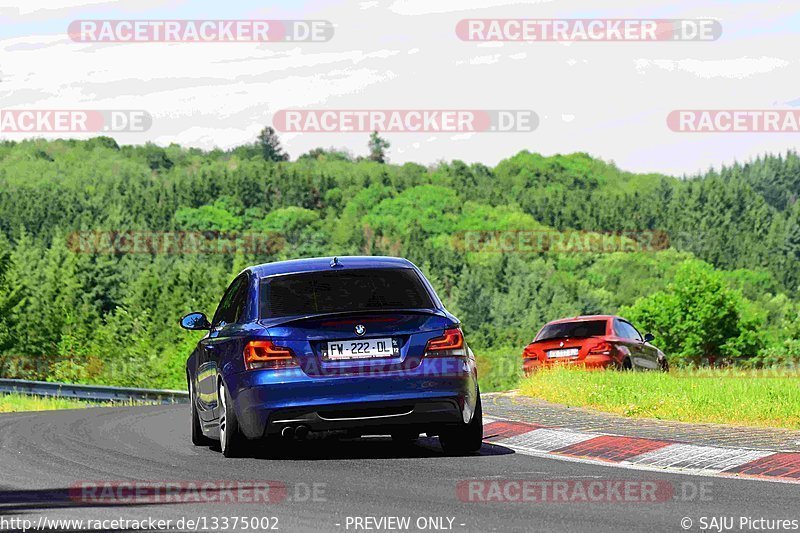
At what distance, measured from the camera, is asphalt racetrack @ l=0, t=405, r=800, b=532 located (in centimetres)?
826

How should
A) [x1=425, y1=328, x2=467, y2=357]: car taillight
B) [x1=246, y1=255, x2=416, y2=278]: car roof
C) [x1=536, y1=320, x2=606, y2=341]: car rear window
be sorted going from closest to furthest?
[x1=425, y1=328, x2=467, y2=357]: car taillight
[x1=246, y1=255, x2=416, y2=278]: car roof
[x1=536, y1=320, x2=606, y2=341]: car rear window

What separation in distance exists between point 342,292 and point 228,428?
148cm

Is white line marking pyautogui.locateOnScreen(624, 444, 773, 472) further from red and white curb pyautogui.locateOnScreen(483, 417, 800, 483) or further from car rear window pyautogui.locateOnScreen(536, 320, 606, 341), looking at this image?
car rear window pyautogui.locateOnScreen(536, 320, 606, 341)

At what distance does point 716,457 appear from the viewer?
36.4ft

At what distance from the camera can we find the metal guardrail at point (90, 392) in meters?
28.7

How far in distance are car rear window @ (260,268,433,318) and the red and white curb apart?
67.0 inches

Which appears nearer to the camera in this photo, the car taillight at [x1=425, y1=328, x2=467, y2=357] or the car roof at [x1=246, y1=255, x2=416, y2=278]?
the car taillight at [x1=425, y1=328, x2=467, y2=357]

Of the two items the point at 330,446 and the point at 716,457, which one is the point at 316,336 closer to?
the point at 330,446

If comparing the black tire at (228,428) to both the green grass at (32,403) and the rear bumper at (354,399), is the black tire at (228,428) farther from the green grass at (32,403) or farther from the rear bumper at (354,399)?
the green grass at (32,403)

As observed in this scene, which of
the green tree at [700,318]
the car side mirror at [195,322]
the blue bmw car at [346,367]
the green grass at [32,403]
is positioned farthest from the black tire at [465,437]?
the green tree at [700,318]

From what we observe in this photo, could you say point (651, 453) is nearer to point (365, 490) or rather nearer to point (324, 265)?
point (365, 490)

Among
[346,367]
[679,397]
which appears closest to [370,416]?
[346,367]

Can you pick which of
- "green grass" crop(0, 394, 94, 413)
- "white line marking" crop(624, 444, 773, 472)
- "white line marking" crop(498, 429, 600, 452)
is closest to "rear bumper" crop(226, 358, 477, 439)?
"white line marking" crop(498, 429, 600, 452)

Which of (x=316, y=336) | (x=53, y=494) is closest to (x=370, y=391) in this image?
(x=316, y=336)
